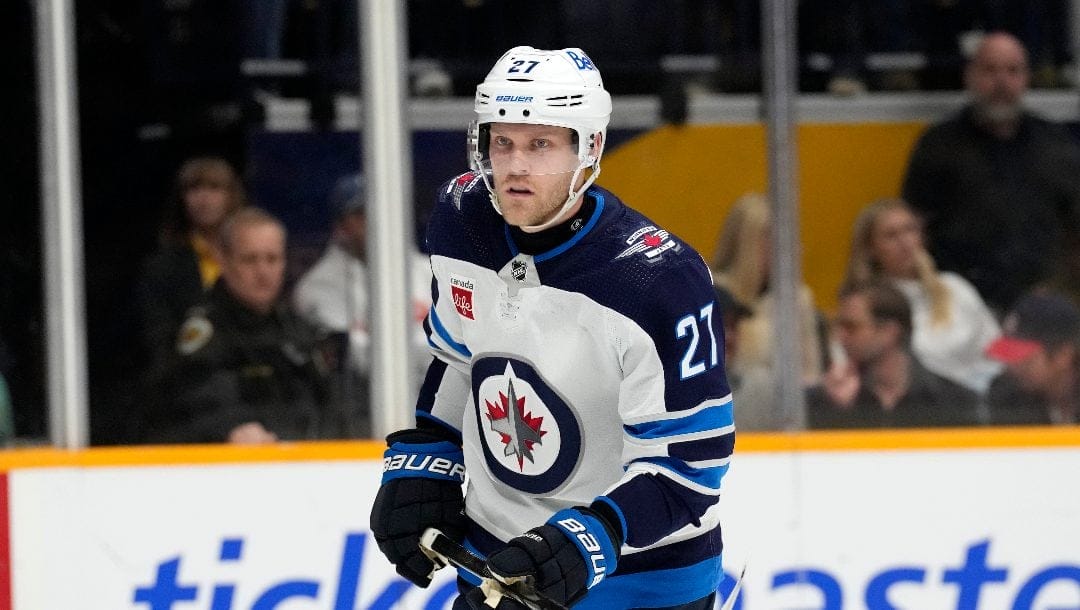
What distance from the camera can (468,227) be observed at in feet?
7.20

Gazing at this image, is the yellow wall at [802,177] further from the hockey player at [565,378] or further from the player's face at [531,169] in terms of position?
the player's face at [531,169]

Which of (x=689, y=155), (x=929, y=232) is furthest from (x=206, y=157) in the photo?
(x=929, y=232)

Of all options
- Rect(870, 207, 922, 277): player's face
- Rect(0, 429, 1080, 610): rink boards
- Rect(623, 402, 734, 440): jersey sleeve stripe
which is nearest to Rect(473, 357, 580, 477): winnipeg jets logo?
Rect(623, 402, 734, 440): jersey sleeve stripe

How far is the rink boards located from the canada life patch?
147 cm

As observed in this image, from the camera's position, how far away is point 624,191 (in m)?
3.62

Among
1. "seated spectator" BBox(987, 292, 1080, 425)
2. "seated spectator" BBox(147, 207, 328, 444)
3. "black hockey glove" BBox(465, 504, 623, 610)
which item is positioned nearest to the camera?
"black hockey glove" BBox(465, 504, 623, 610)

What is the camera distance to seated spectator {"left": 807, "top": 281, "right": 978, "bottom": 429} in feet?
12.2

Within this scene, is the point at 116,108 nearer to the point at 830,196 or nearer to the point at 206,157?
the point at 206,157

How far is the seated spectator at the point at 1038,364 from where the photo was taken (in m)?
3.75

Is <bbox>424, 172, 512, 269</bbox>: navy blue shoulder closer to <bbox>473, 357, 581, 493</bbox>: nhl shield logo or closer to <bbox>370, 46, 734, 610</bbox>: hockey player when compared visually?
<bbox>370, 46, 734, 610</bbox>: hockey player

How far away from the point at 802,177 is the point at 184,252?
4.57ft

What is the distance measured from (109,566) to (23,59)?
3.66 ft

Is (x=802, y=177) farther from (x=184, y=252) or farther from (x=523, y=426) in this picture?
(x=523, y=426)

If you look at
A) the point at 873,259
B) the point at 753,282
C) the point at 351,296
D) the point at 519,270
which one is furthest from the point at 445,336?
the point at 873,259
